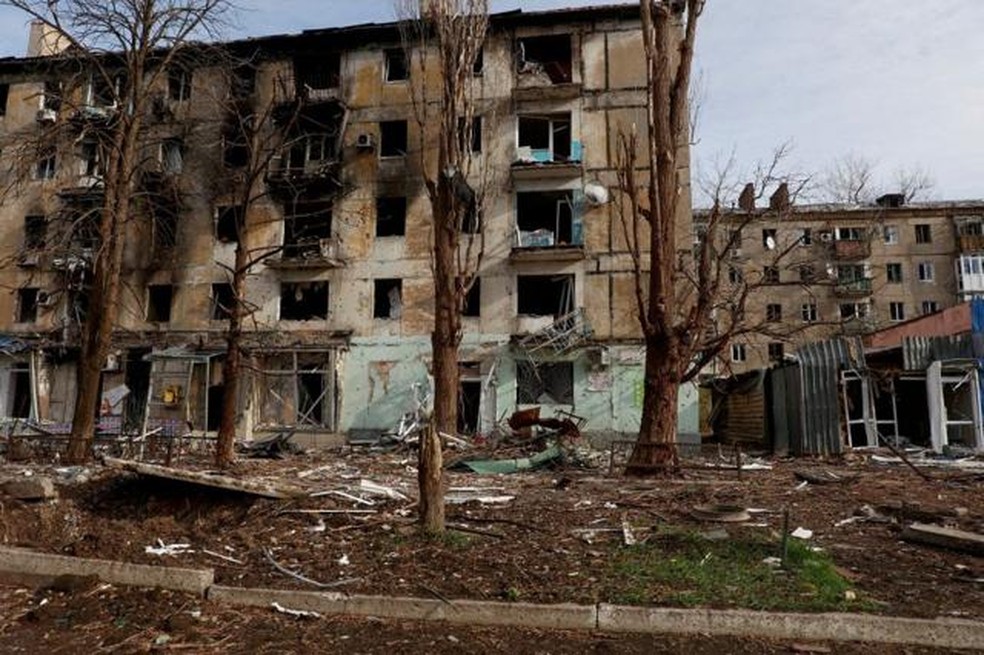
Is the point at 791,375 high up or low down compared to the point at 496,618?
up

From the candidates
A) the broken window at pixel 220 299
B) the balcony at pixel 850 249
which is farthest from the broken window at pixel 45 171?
the balcony at pixel 850 249

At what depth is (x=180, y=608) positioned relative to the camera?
5.75 meters

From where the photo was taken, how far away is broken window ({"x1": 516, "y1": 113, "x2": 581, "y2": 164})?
26422 millimetres

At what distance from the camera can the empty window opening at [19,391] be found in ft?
90.5

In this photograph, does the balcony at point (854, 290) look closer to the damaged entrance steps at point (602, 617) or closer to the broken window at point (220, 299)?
the broken window at point (220, 299)

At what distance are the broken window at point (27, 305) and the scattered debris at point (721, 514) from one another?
2891 centimetres

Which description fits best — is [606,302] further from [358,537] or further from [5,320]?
[5,320]

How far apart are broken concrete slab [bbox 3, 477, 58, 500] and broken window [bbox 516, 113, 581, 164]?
20424 mm

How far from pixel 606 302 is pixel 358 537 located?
1887 centimetres

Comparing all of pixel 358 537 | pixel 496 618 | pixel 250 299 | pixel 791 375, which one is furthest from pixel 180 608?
pixel 250 299

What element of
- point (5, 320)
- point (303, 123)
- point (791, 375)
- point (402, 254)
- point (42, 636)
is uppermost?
point (303, 123)

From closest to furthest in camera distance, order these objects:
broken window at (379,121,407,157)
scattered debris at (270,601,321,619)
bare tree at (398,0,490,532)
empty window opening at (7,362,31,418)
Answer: scattered debris at (270,601,321,619) < bare tree at (398,0,490,532) < empty window opening at (7,362,31,418) < broken window at (379,121,407,157)

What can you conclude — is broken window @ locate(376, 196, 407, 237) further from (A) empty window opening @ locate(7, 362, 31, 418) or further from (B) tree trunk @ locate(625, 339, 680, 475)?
(B) tree trunk @ locate(625, 339, 680, 475)

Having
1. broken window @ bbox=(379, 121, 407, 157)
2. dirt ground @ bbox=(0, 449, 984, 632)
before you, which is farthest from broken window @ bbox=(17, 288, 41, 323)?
dirt ground @ bbox=(0, 449, 984, 632)
